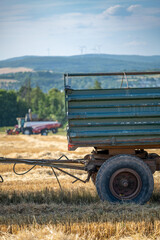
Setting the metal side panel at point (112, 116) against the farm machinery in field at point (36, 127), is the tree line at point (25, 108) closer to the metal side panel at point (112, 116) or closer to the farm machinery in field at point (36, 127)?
the farm machinery in field at point (36, 127)

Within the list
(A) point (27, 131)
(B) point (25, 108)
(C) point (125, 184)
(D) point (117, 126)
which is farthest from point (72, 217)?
(B) point (25, 108)

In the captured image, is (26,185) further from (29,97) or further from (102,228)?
(29,97)

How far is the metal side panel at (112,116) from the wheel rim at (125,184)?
58 centimetres

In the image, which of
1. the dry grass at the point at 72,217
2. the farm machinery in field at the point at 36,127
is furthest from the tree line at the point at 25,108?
the dry grass at the point at 72,217

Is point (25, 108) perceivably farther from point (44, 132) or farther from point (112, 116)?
point (112, 116)

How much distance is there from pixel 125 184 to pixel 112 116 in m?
1.27

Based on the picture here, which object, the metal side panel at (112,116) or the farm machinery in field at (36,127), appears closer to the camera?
the metal side panel at (112,116)

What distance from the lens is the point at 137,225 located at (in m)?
4.77

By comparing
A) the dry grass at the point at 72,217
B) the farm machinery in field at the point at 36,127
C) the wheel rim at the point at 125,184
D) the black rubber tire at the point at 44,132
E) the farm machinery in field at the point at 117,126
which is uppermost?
the farm machinery in field at the point at 117,126

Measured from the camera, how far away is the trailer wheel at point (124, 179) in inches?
228

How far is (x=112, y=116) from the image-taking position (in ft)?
18.8

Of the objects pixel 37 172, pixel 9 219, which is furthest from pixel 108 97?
pixel 37 172

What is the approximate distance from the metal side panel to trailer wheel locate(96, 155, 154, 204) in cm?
35

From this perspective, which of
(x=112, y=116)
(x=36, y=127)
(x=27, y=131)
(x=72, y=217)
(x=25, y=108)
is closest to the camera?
(x=72, y=217)
